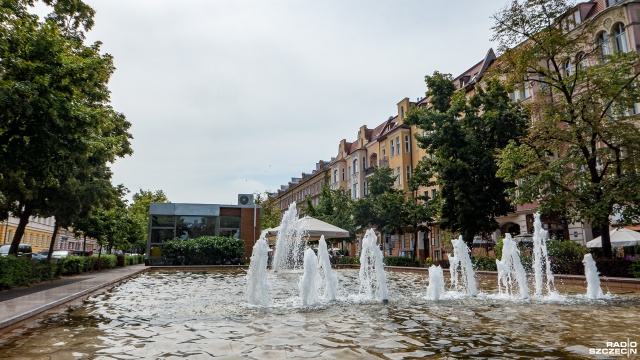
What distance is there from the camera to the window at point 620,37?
899 inches

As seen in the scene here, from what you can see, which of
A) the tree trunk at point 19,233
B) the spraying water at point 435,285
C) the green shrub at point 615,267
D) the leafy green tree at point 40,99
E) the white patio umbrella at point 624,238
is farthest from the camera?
the white patio umbrella at point 624,238

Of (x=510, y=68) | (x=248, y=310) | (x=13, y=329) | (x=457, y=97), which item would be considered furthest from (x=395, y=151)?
(x=13, y=329)

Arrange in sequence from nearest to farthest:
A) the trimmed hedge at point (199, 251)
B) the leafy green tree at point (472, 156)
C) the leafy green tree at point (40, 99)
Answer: the leafy green tree at point (40, 99) → the leafy green tree at point (472, 156) → the trimmed hedge at point (199, 251)

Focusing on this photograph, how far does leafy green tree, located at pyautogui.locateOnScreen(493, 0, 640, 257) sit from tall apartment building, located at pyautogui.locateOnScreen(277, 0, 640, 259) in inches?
44.6

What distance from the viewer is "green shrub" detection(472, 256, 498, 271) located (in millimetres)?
20297

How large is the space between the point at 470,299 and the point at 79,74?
11.1 metres

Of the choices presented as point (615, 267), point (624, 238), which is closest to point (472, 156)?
point (624, 238)

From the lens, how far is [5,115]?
8992 mm

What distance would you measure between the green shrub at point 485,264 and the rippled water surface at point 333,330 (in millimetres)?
10247

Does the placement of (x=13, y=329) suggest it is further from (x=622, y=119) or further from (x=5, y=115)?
(x=622, y=119)
